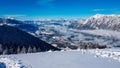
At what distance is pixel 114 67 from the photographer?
30.3 meters

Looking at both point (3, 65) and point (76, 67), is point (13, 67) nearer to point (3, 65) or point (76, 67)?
point (3, 65)

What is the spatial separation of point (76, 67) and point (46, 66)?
355 cm

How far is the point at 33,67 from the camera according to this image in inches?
1172

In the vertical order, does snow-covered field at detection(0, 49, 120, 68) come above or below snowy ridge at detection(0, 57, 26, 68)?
below

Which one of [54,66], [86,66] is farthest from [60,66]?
[86,66]

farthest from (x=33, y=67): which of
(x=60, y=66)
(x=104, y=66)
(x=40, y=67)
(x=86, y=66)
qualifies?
(x=104, y=66)

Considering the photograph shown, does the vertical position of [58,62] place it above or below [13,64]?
below

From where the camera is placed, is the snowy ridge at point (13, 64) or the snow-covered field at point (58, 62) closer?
the snowy ridge at point (13, 64)

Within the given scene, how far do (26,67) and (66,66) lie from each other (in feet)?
15.6

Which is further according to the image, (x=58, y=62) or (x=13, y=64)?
(x=58, y=62)

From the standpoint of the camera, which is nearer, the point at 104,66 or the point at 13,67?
the point at 13,67

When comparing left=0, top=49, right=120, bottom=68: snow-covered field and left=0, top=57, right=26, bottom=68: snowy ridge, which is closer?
left=0, top=57, right=26, bottom=68: snowy ridge

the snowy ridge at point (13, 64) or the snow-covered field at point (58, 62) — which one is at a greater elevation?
the snowy ridge at point (13, 64)

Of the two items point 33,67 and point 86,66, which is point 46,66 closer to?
point 33,67
